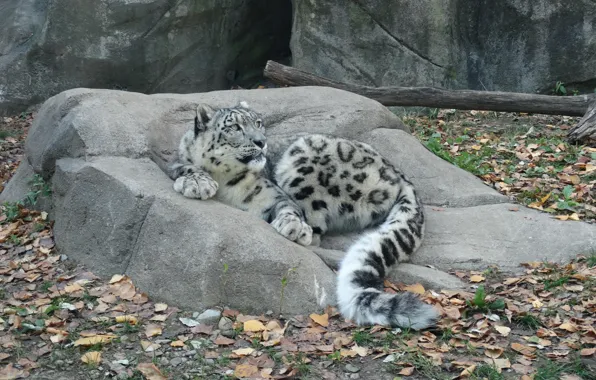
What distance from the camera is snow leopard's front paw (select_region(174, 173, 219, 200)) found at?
201 inches

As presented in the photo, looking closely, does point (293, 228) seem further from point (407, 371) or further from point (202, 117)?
point (407, 371)

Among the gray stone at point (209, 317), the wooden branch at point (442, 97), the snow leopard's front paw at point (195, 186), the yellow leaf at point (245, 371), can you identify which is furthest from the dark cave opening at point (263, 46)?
the yellow leaf at point (245, 371)

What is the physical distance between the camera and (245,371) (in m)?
3.91

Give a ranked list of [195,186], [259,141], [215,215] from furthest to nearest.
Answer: [259,141], [195,186], [215,215]

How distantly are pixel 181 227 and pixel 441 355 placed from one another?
1.81 m

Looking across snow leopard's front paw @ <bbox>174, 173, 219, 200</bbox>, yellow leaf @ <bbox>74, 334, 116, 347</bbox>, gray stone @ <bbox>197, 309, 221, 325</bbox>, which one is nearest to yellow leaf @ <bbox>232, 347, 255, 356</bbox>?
gray stone @ <bbox>197, 309, 221, 325</bbox>

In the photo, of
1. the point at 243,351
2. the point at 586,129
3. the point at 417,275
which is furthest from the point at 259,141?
the point at 586,129

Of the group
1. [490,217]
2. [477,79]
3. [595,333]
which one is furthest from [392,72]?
[595,333]

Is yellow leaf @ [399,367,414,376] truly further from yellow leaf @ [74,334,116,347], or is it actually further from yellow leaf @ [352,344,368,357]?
yellow leaf @ [74,334,116,347]

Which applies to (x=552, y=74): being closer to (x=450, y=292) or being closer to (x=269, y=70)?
(x=269, y=70)

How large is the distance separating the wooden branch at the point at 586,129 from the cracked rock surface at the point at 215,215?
6.53ft

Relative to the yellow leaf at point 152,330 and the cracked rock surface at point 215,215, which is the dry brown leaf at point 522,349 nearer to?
the cracked rock surface at point 215,215

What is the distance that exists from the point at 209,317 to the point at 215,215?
29.3 inches

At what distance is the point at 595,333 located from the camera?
4.13 metres
